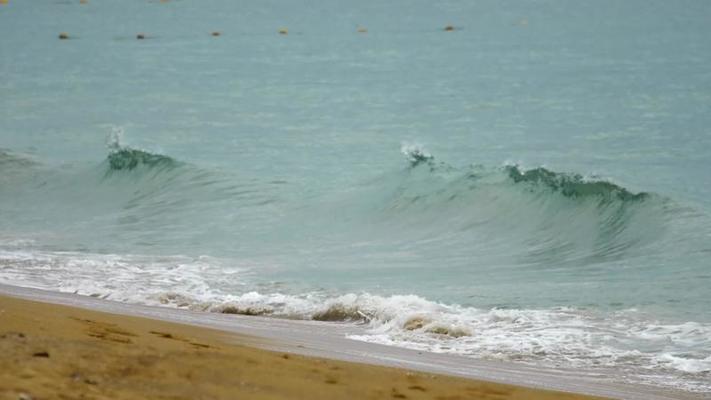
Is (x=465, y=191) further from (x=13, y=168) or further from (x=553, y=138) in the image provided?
(x=13, y=168)

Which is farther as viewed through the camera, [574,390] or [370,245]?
[370,245]

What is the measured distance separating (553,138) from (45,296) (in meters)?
17.6

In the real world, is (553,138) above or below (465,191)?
above

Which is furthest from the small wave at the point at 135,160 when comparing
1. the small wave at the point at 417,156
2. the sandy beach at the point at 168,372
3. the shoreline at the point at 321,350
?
the sandy beach at the point at 168,372

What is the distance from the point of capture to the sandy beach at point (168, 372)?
263 inches

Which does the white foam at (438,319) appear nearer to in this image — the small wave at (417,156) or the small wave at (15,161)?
the small wave at (417,156)

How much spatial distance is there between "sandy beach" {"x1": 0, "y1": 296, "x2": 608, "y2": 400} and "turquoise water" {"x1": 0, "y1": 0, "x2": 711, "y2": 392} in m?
2.52

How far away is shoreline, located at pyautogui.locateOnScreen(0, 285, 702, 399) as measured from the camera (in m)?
8.35

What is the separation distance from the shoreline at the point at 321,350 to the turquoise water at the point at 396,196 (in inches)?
16.7

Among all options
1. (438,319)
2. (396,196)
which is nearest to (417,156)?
(396,196)

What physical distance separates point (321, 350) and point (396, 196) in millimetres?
11223

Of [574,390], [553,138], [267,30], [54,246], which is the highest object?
A: [267,30]

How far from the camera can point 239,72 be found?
4844cm

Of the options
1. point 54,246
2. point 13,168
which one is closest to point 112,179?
point 13,168
